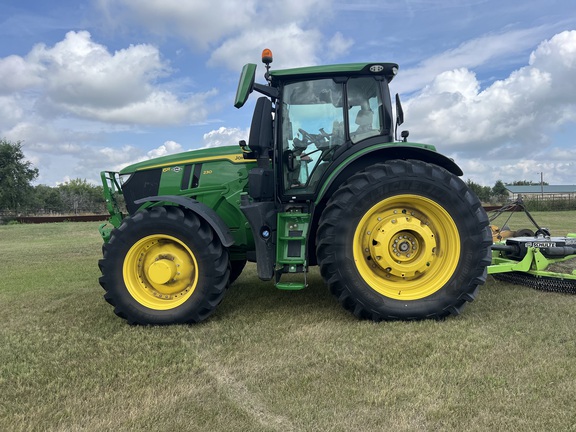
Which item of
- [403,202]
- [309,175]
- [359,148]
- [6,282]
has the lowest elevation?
[6,282]

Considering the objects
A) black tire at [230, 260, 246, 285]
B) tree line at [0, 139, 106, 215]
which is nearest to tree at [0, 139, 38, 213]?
tree line at [0, 139, 106, 215]

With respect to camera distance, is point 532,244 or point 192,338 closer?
point 192,338

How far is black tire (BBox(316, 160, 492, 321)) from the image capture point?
3.81m

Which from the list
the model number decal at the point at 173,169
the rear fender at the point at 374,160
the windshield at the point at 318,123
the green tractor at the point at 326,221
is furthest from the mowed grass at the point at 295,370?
the model number decal at the point at 173,169

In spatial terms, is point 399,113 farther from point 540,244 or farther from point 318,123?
point 540,244

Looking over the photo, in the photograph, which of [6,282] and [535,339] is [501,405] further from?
[6,282]

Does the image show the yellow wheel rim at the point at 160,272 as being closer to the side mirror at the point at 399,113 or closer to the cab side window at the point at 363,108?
the cab side window at the point at 363,108

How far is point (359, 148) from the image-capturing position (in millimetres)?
4266

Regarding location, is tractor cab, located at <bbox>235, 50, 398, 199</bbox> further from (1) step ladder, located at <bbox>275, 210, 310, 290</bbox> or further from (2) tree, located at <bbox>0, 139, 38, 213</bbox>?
(2) tree, located at <bbox>0, 139, 38, 213</bbox>

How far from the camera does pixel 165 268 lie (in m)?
3.97

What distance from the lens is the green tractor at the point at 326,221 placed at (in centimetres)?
383

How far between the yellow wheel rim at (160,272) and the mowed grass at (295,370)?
0.32 metres

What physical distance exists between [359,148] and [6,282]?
19.0 ft

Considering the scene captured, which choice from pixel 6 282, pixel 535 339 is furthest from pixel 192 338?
pixel 6 282
